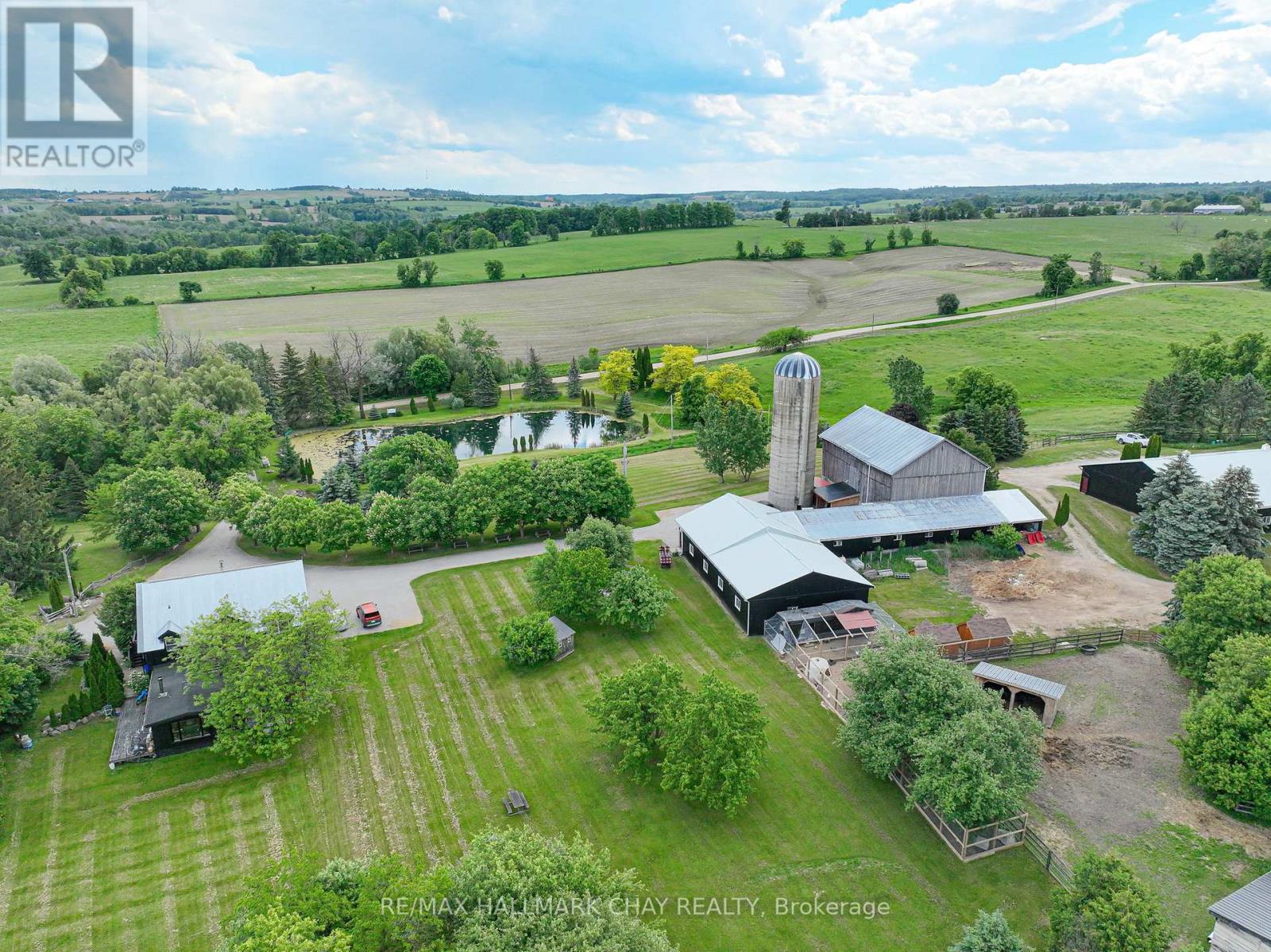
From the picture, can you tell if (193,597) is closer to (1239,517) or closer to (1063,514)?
(1063,514)

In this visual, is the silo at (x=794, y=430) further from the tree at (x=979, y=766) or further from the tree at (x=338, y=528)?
the tree at (x=338, y=528)

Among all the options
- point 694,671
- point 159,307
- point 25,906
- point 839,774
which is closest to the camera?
point 25,906

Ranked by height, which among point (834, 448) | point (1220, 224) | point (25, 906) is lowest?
point (25, 906)

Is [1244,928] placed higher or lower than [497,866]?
lower

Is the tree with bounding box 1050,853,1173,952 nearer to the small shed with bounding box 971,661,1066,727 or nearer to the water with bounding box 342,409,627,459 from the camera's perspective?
the small shed with bounding box 971,661,1066,727

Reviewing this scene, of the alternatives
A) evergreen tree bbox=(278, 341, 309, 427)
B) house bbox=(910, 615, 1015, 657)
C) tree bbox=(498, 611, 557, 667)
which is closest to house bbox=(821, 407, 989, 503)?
house bbox=(910, 615, 1015, 657)

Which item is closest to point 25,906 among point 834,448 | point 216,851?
point 216,851

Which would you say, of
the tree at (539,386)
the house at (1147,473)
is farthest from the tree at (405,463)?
the house at (1147,473)

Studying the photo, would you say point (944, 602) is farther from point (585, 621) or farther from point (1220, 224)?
point (1220, 224)
